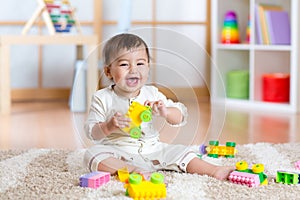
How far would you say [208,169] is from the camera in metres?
1.34

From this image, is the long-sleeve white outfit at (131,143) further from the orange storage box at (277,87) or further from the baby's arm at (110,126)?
the orange storage box at (277,87)

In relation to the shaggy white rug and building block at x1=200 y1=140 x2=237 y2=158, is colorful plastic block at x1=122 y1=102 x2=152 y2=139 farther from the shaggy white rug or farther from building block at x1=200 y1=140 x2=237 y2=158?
building block at x1=200 y1=140 x2=237 y2=158

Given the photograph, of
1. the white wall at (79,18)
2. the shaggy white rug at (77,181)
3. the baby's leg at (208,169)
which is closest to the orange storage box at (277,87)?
the white wall at (79,18)

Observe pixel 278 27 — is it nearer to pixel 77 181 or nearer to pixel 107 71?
pixel 107 71

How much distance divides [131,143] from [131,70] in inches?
6.7

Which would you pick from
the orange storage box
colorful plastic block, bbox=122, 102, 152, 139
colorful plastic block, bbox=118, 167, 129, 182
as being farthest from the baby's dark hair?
the orange storage box

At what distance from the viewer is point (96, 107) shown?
1.30 meters

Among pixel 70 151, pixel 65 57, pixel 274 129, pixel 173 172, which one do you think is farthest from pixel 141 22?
pixel 173 172

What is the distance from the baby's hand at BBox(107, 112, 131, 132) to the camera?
4.04ft

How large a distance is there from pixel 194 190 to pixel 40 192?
311 mm

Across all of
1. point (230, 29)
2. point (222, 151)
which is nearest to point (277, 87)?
point (230, 29)

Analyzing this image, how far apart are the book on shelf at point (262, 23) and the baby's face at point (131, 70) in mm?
1679

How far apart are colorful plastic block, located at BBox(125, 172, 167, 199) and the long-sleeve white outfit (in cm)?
16

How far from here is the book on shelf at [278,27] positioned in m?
2.79
